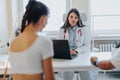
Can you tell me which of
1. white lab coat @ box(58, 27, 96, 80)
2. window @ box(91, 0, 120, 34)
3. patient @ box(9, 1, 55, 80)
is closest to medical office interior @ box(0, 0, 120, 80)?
window @ box(91, 0, 120, 34)

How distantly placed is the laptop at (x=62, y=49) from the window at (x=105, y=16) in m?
2.35

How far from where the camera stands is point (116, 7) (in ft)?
15.0

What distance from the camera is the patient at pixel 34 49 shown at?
143 cm

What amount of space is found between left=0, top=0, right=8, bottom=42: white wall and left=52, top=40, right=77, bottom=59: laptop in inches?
66.3

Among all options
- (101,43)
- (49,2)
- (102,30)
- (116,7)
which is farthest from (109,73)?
(49,2)

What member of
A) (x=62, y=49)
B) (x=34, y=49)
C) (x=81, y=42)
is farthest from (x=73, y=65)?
(x=81, y=42)

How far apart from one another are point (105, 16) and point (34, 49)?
11.1ft

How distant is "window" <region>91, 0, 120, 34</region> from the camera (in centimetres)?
455

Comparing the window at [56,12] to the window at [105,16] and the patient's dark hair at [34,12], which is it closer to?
the window at [105,16]

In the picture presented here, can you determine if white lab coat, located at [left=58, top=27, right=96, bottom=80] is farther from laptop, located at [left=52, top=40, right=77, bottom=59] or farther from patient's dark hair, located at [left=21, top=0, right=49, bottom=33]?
patient's dark hair, located at [left=21, top=0, right=49, bottom=33]

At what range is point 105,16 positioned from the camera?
459cm

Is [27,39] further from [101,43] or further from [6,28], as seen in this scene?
[101,43]

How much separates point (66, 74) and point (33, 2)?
1712 millimetres

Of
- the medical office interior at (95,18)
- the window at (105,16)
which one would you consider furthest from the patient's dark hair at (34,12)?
the window at (105,16)
